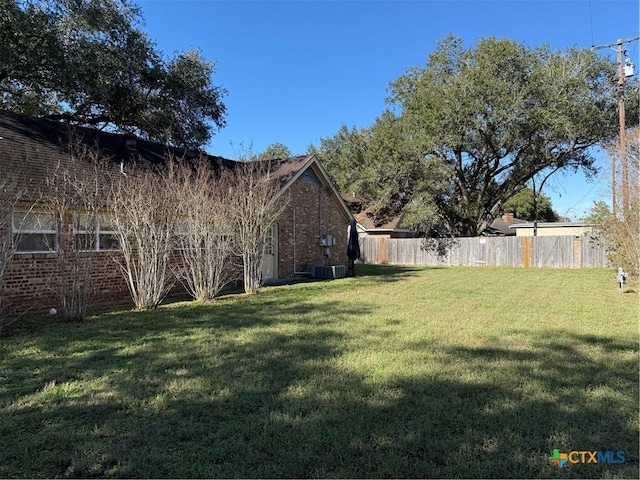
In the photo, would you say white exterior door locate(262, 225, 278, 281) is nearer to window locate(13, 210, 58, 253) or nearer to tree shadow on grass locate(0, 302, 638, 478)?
window locate(13, 210, 58, 253)

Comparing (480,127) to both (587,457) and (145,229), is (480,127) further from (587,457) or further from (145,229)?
(587,457)

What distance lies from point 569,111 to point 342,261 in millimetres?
13818

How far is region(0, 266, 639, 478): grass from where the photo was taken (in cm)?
288

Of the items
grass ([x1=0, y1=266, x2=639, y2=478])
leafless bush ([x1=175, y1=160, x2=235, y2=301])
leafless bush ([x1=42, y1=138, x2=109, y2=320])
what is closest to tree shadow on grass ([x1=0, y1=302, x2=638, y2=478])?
grass ([x1=0, y1=266, x2=639, y2=478])

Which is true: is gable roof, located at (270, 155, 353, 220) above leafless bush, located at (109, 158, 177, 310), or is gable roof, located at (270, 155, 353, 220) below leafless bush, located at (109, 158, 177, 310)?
above

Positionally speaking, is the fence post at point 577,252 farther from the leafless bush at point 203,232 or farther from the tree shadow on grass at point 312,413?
the leafless bush at point 203,232

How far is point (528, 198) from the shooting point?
5019 cm

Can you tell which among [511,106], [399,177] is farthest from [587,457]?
[399,177]

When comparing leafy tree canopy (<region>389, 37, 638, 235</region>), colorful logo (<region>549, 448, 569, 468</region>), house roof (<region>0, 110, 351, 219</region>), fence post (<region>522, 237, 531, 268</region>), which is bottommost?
colorful logo (<region>549, 448, 569, 468</region>)

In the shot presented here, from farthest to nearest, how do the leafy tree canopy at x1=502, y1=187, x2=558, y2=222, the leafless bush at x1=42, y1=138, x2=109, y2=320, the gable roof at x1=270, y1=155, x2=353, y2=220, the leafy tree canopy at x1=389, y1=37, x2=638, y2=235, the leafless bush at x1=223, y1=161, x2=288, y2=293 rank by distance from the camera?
1. the leafy tree canopy at x1=502, y1=187, x2=558, y2=222
2. the leafy tree canopy at x1=389, y1=37, x2=638, y2=235
3. the gable roof at x1=270, y1=155, x2=353, y2=220
4. the leafless bush at x1=223, y1=161, x2=288, y2=293
5. the leafless bush at x1=42, y1=138, x2=109, y2=320

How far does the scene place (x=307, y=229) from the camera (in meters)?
17.0

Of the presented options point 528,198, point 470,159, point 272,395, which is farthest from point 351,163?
point 272,395

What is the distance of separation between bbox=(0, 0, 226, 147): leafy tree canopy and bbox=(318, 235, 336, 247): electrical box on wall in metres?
6.80

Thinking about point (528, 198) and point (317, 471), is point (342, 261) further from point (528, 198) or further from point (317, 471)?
point (528, 198)
